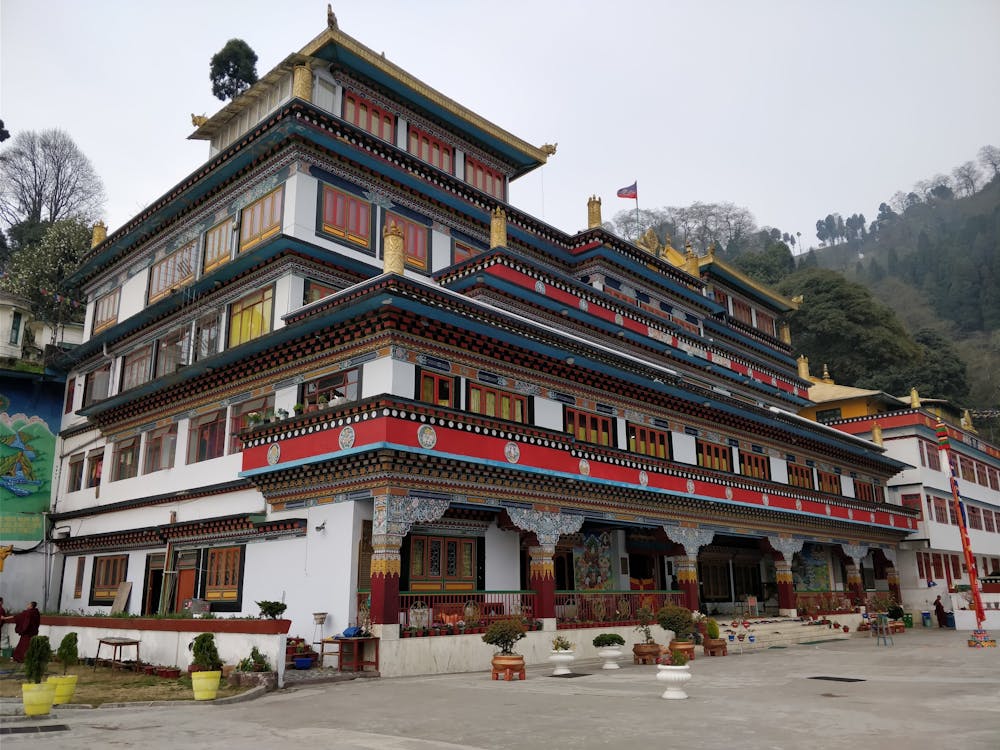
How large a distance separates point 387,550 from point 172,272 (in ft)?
57.5

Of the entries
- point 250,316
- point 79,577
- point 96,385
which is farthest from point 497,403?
point 96,385

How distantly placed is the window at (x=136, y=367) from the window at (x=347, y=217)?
10.9 m

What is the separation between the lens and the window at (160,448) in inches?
1116

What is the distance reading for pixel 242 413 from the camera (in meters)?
25.4

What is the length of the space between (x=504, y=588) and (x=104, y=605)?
54.2 ft

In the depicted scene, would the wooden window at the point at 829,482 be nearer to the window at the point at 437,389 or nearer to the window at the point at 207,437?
the window at the point at 437,389

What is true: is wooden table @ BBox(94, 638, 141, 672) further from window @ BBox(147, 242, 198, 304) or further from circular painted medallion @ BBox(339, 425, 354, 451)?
window @ BBox(147, 242, 198, 304)

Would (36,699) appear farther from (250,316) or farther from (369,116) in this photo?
(369,116)

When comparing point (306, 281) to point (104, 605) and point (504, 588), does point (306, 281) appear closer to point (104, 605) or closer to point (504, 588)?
point (504, 588)

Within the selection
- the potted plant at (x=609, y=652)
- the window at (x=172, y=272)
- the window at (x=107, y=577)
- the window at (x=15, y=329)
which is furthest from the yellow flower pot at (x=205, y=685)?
the window at (x=15, y=329)

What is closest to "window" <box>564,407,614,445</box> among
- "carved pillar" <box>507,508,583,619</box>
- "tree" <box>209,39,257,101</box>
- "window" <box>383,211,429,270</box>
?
"carved pillar" <box>507,508,583,619</box>

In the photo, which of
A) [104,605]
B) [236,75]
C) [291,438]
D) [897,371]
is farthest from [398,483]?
[897,371]

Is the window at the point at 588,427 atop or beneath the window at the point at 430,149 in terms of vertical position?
beneath

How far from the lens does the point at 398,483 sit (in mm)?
18938
